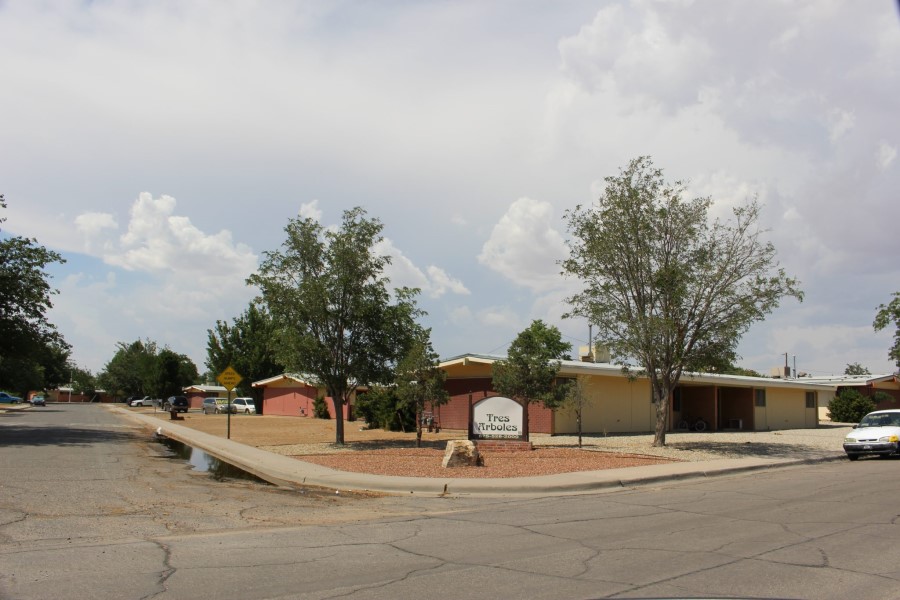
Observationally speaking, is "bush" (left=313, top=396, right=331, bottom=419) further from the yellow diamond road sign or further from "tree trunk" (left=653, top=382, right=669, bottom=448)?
"tree trunk" (left=653, top=382, right=669, bottom=448)

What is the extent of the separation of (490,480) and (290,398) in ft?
154

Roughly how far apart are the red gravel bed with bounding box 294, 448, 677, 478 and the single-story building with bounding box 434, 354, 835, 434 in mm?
3532

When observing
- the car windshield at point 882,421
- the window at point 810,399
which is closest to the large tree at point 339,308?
the car windshield at point 882,421

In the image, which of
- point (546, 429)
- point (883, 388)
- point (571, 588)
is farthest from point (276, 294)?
point (883, 388)

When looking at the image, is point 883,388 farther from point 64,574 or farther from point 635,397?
point 64,574

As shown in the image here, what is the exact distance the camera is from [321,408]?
5028 cm

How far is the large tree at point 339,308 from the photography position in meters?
23.2

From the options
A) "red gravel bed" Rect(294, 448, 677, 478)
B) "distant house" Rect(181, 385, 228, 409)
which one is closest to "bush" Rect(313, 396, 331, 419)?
"red gravel bed" Rect(294, 448, 677, 478)

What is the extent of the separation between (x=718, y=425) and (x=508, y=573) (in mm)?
34956

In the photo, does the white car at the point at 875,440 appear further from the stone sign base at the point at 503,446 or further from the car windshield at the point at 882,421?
the stone sign base at the point at 503,446

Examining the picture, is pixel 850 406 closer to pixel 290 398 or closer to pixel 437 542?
pixel 290 398

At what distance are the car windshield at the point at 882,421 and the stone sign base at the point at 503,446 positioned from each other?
11.5 metres

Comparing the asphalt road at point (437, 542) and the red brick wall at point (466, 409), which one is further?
the red brick wall at point (466, 409)

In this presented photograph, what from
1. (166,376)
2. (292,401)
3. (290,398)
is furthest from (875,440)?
(166,376)
